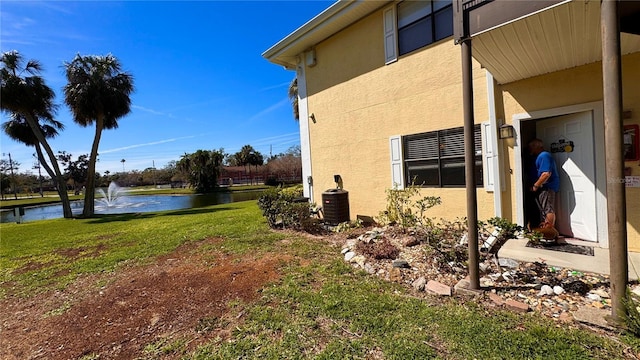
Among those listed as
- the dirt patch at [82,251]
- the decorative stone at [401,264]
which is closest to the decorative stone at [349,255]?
the decorative stone at [401,264]

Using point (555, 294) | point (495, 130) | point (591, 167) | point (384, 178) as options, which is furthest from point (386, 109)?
point (555, 294)

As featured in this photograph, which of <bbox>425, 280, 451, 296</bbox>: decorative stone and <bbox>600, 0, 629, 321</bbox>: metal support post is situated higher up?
<bbox>600, 0, 629, 321</bbox>: metal support post

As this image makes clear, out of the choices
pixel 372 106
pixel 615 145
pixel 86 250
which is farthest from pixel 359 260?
pixel 86 250

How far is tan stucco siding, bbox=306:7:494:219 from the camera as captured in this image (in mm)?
5406

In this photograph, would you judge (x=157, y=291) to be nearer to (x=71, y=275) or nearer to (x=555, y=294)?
(x=71, y=275)

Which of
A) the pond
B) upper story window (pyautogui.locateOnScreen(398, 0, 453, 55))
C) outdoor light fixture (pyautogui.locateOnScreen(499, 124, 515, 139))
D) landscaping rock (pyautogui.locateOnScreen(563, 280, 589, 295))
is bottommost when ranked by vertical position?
the pond

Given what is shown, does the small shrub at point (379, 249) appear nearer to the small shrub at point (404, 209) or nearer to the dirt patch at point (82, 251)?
the small shrub at point (404, 209)

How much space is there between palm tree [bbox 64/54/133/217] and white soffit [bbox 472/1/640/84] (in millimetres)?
19851

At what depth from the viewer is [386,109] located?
6555 millimetres

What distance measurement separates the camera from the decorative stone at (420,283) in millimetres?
3342

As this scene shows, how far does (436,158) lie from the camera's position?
5.79 meters

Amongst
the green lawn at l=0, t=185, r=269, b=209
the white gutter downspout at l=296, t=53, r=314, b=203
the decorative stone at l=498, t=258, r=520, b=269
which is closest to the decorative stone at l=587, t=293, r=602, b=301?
the decorative stone at l=498, t=258, r=520, b=269

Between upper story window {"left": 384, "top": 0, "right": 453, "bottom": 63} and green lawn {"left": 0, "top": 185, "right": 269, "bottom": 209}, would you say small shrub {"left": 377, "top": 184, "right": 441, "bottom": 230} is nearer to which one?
upper story window {"left": 384, "top": 0, "right": 453, "bottom": 63}

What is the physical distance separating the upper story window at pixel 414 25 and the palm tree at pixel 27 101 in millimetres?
19135
